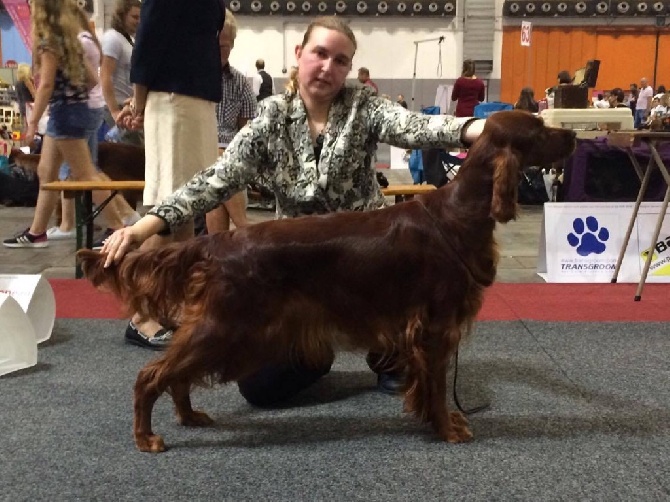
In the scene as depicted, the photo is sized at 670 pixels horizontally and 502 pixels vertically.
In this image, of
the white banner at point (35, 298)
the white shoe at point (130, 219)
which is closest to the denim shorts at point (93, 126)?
the white shoe at point (130, 219)

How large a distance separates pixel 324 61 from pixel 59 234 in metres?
3.89

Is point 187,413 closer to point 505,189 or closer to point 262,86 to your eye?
point 505,189

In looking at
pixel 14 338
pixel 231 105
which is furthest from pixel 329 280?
pixel 231 105

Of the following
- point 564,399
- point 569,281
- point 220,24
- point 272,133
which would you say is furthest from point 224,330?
point 569,281

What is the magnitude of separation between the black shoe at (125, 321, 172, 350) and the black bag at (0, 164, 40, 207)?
4.92 m

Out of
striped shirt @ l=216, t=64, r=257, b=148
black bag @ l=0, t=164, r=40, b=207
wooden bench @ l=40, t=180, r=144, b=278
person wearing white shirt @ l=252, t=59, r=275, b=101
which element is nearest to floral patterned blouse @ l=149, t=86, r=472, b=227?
wooden bench @ l=40, t=180, r=144, b=278

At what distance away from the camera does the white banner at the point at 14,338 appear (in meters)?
2.49

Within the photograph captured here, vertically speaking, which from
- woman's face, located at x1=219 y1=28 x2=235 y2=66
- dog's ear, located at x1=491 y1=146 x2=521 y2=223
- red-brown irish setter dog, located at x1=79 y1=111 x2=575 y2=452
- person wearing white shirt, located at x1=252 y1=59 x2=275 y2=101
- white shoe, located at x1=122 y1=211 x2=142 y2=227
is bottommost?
white shoe, located at x1=122 y1=211 x2=142 y2=227

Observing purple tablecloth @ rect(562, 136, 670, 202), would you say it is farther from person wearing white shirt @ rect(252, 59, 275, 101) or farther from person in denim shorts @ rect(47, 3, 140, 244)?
person wearing white shirt @ rect(252, 59, 275, 101)

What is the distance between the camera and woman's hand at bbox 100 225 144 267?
1.89 m

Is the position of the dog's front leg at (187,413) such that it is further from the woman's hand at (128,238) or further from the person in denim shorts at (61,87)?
the person in denim shorts at (61,87)

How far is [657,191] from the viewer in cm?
522

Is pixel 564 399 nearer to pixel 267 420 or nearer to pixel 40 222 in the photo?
pixel 267 420

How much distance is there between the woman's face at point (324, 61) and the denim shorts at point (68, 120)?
8.27 ft
